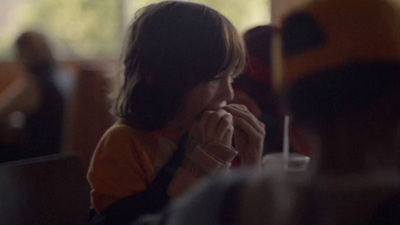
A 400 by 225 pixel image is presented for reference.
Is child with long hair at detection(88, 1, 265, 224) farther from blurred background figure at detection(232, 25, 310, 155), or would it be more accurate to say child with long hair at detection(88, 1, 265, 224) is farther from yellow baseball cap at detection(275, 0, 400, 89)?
yellow baseball cap at detection(275, 0, 400, 89)

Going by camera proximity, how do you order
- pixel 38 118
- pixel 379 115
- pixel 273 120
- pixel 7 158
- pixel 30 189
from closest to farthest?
1. pixel 379 115
2. pixel 30 189
3. pixel 273 120
4. pixel 7 158
5. pixel 38 118

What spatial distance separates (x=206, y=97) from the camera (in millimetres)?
1360

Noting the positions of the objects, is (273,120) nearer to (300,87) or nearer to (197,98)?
(197,98)

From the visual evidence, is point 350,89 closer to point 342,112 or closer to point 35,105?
point 342,112

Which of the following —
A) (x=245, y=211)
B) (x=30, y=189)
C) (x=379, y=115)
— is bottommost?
(x=30, y=189)

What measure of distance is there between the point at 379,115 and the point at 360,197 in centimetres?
8

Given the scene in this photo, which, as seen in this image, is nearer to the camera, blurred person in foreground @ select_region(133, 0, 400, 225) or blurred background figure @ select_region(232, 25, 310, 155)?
blurred person in foreground @ select_region(133, 0, 400, 225)

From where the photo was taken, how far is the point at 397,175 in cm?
68

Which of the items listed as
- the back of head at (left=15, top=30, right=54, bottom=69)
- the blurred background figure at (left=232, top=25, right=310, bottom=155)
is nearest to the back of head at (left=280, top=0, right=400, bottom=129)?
the blurred background figure at (left=232, top=25, right=310, bottom=155)

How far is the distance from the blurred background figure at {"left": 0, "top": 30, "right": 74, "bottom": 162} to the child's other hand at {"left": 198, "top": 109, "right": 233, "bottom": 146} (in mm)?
1408

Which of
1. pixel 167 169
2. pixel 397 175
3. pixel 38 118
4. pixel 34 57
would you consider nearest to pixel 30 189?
pixel 167 169

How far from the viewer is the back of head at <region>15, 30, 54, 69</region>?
3133 millimetres

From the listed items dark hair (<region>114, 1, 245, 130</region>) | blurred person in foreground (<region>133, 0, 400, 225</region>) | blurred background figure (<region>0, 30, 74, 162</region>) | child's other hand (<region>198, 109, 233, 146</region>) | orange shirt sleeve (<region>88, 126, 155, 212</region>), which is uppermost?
blurred person in foreground (<region>133, 0, 400, 225</region>)

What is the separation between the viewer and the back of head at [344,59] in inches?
25.6
